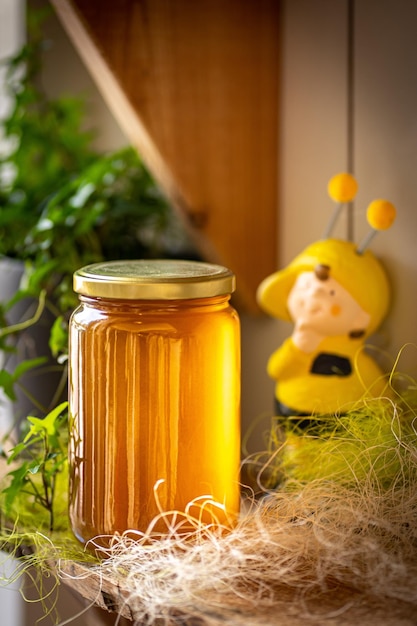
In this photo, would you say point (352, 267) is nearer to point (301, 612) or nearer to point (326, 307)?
point (326, 307)

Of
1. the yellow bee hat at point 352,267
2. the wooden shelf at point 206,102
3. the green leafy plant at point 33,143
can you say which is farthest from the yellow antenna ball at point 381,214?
the green leafy plant at point 33,143

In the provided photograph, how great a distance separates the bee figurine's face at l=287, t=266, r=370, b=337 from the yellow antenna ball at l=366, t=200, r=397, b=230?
59mm

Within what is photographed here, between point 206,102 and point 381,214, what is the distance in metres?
0.29

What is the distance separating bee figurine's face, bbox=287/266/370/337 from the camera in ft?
2.48

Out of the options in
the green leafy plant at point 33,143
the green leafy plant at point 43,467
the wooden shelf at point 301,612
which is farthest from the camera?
the green leafy plant at point 33,143

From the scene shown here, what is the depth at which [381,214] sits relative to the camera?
721 mm

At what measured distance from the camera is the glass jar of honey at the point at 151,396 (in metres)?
0.64

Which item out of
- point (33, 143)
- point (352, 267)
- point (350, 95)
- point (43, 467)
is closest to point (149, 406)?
point (43, 467)

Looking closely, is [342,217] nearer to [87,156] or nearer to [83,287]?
[83,287]

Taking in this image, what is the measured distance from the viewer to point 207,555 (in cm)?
62

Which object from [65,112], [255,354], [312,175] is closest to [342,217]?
[312,175]

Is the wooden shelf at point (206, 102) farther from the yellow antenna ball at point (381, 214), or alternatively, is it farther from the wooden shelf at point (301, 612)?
the wooden shelf at point (301, 612)

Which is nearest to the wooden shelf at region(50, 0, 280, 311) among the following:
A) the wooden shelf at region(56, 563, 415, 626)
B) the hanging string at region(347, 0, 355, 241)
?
→ the hanging string at region(347, 0, 355, 241)

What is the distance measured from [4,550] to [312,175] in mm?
448
